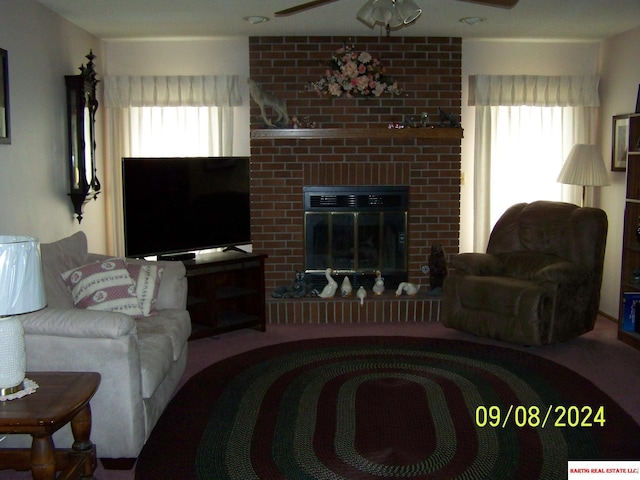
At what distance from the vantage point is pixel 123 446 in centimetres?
277

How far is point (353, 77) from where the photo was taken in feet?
17.6

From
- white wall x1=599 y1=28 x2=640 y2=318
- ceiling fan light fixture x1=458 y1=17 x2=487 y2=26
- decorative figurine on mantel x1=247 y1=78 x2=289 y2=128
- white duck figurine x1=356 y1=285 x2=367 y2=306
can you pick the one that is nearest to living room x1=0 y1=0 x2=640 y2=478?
white wall x1=599 y1=28 x2=640 y2=318

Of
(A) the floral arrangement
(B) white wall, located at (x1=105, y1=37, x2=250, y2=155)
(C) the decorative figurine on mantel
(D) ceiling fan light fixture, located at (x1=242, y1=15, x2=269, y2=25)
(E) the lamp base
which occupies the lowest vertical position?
(E) the lamp base

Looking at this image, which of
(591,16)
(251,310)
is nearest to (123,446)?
(251,310)

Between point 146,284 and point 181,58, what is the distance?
2.63 m

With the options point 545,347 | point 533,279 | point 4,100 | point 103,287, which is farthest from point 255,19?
point 545,347

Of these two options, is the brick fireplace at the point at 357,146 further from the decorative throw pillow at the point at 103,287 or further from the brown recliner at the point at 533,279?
the decorative throw pillow at the point at 103,287

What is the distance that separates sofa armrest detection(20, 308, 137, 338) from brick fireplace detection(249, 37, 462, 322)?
9.28ft

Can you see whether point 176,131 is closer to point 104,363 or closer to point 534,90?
point 534,90

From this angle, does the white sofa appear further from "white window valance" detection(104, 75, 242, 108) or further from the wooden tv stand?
"white window valance" detection(104, 75, 242, 108)

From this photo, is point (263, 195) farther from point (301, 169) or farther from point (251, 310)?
point (251, 310)

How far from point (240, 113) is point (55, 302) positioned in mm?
2827

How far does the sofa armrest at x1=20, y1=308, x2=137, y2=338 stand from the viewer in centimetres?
270

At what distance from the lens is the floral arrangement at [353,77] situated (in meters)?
5.33
